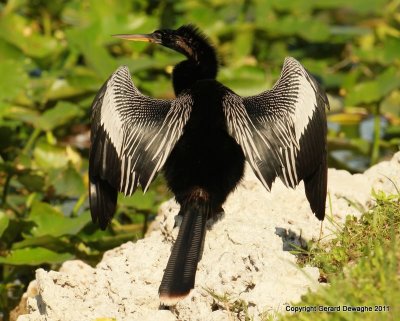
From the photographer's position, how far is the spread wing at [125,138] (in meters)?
4.35

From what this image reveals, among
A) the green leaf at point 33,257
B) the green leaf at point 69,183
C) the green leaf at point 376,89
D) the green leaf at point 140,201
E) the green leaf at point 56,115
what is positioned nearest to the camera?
the green leaf at point 33,257

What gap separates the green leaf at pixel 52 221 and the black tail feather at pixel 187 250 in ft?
4.24

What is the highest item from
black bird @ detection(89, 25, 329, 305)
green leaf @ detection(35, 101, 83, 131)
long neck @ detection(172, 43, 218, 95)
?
green leaf @ detection(35, 101, 83, 131)

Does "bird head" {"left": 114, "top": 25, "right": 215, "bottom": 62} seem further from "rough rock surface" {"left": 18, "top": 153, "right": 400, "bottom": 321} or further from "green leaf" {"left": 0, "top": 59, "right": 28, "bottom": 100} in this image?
"green leaf" {"left": 0, "top": 59, "right": 28, "bottom": 100}

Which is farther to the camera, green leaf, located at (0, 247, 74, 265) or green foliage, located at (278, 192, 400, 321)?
green leaf, located at (0, 247, 74, 265)

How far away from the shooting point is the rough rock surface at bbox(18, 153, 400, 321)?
12.4 ft

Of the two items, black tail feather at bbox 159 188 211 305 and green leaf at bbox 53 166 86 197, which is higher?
green leaf at bbox 53 166 86 197

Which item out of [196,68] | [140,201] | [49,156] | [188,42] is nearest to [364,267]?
[196,68]

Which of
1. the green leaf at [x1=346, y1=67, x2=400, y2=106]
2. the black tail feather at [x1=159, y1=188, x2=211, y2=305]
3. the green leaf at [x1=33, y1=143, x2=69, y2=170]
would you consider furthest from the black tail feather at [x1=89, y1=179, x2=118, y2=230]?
the green leaf at [x1=346, y1=67, x2=400, y2=106]

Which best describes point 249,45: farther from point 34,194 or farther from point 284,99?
point 284,99

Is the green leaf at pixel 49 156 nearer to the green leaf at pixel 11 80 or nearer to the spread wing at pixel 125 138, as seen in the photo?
the green leaf at pixel 11 80

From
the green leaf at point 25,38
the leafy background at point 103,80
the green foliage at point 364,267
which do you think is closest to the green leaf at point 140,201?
the leafy background at point 103,80

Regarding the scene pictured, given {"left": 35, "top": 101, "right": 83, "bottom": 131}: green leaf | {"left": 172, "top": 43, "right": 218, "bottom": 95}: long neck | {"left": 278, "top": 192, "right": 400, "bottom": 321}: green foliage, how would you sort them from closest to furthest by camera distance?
1. {"left": 278, "top": 192, "right": 400, "bottom": 321}: green foliage
2. {"left": 172, "top": 43, "right": 218, "bottom": 95}: long neck
3. {"left": 35, "top": 101, "right": 83, "bottom": 131}: green leaf

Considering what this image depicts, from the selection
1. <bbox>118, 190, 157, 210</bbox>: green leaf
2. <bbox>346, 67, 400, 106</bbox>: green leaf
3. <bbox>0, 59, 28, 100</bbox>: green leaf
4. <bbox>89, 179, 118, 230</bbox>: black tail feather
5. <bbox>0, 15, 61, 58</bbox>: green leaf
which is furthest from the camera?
<bbox>0, 15, 61, 58</bbox>: green leaf
